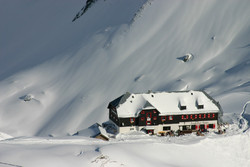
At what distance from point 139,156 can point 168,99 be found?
45.6ft

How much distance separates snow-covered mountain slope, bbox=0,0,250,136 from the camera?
8562 cm

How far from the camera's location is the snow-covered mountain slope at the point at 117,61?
281ft

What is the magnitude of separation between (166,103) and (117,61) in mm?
42916

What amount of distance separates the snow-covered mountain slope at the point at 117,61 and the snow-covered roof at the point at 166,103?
58.8 ft

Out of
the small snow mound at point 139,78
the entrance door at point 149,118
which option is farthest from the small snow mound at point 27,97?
the entrance door at point 149,118

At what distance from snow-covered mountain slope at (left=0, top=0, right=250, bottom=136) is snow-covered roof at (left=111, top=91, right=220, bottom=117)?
17.9 meters

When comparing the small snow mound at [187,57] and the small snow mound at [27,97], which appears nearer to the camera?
the small snow mound at [187,57]

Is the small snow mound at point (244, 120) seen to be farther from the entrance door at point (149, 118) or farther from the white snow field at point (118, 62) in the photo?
the entrance door at point (149, 118)

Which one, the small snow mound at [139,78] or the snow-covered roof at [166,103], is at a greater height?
the small snow mound at [139,78]

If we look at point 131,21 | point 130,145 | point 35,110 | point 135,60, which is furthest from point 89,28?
point 130,145

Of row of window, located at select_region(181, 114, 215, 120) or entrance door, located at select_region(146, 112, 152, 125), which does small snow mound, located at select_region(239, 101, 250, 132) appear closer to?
row of window, located at select_region(181, 114, 215, 120)

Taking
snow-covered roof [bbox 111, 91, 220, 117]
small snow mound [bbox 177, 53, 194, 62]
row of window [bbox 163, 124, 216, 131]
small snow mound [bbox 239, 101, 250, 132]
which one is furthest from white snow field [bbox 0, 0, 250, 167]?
snow-covered roof [bbox 111, 91, 220, 117]

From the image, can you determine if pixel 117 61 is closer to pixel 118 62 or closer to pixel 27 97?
pixel 118 62

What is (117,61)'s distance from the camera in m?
96.6
